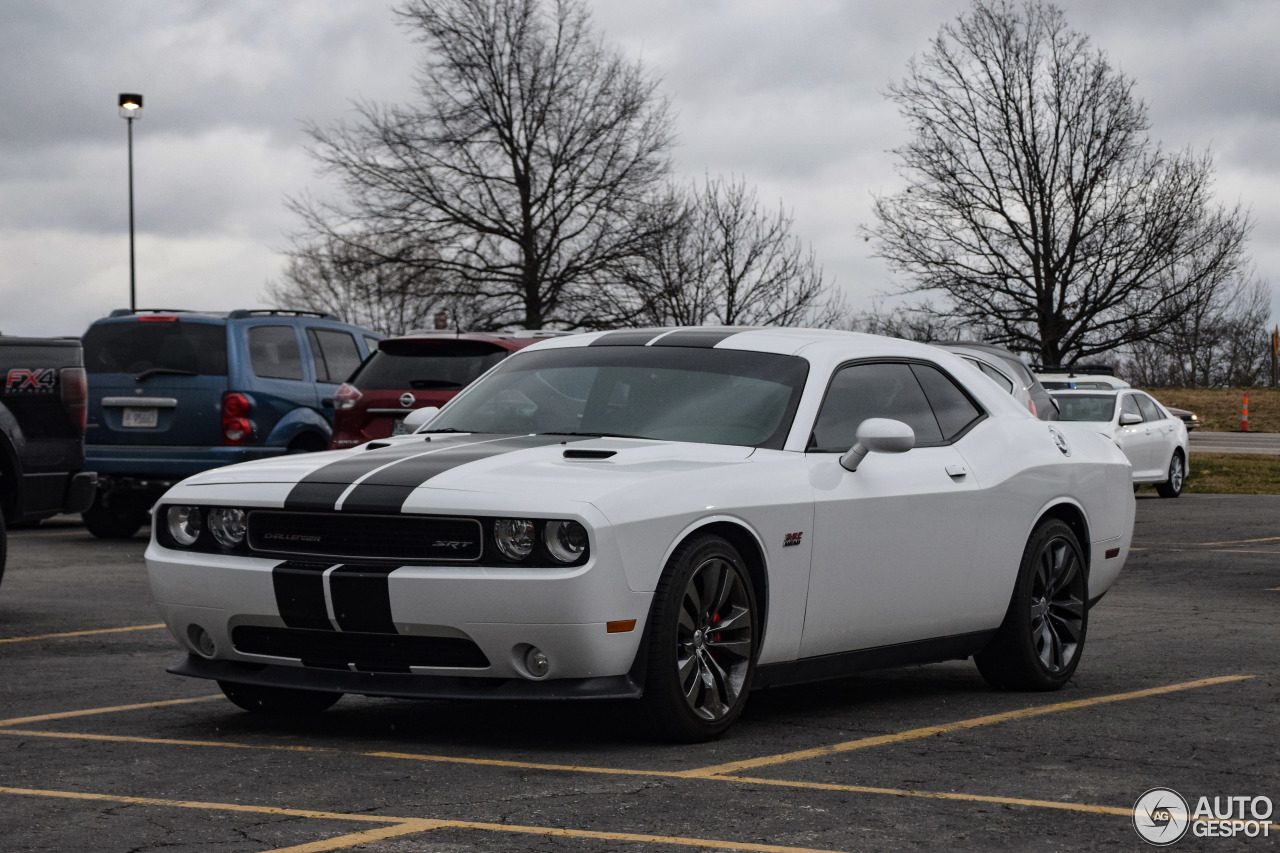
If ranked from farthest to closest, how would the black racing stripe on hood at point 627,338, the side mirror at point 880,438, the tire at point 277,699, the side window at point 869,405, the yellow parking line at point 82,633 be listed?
the yellow parking line at point 82,633, the black racing stripe on hood at point 627,338, the side window at point 869,405, the tire at point 277,699, the side mirror at point 880,438

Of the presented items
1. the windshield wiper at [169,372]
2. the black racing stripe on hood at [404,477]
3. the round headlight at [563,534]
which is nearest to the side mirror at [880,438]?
the black racing stripe on hood at [404,477]

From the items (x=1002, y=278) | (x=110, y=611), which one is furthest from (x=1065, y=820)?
(x=1002, y=278)

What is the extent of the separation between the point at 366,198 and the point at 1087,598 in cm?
3362

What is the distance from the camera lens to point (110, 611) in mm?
10633

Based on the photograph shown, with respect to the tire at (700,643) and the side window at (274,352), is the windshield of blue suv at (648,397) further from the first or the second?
the side window at (274,352)

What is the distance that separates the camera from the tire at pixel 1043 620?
299 inches

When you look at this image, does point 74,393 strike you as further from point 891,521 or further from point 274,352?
point 274,352

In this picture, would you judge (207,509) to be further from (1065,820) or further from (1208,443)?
(1208,443)

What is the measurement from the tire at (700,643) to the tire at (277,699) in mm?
1448

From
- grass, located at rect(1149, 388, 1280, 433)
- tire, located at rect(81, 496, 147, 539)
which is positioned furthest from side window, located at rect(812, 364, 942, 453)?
grass, located at rect(1149, 388, 1280, 433)

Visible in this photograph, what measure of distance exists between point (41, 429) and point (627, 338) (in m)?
4.44

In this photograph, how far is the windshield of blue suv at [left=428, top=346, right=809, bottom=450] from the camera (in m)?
6.72

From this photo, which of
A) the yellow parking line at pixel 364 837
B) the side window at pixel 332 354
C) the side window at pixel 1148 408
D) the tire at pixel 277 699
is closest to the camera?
the yellow parking line at pixel 364 837

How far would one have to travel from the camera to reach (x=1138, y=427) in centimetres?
2430
